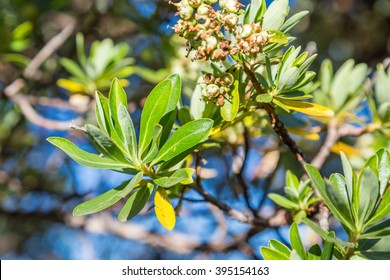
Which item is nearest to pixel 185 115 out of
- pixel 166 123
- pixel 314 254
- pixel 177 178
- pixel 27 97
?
pixel 166 123

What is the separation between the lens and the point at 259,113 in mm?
1302

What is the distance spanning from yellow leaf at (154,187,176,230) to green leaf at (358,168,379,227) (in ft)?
0.97

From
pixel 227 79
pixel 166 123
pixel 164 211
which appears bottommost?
pixel 164 211

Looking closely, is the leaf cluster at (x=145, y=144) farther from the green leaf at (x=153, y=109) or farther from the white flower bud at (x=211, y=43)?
the white flower bud at (x=211, y=43)

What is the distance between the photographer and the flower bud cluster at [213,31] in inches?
31.9

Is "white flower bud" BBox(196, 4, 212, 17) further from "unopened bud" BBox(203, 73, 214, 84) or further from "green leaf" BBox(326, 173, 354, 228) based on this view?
"green leaf" BBox(326, 173, 354, 228)

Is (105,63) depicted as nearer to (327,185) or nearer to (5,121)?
(5,121)

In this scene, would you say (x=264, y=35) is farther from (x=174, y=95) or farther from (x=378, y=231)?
(x=378, y=231)

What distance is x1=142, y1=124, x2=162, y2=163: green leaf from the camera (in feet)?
2.78

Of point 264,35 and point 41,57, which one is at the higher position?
point 264,35

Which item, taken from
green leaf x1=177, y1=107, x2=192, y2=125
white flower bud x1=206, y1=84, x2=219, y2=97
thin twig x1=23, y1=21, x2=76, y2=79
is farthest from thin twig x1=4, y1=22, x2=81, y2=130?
white flower bud x1=206, y1=84, x2=219, y2=97

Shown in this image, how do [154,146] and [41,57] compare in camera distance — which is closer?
[154,146]

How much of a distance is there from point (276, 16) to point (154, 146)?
0.96 feet

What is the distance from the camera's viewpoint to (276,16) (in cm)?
89
